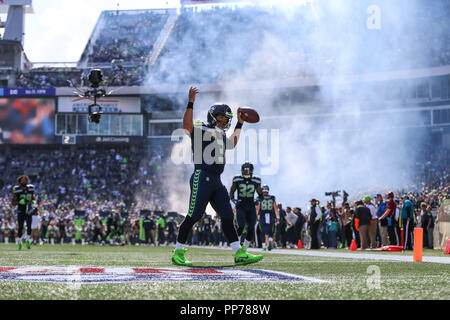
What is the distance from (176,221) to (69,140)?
51.9ft

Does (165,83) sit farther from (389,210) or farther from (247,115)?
(247,115)

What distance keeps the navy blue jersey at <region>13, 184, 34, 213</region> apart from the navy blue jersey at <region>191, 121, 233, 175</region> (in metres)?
7.49

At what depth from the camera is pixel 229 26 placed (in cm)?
4328

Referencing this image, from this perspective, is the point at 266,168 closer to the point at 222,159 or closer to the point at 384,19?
the point at 384,19

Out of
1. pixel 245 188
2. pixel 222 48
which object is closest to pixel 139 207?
pixel 222 48

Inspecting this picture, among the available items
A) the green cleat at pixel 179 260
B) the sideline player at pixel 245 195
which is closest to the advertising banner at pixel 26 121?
the sideline player at pixel 245 195

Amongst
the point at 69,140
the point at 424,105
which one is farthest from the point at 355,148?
the point at 69,140

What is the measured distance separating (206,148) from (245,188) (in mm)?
4734

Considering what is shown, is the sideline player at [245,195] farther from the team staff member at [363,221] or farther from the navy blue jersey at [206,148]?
the team staff member at [363,221]

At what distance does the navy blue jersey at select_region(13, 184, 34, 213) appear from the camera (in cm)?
1309

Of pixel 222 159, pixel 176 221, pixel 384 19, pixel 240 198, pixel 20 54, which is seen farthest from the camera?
pixel 20 54

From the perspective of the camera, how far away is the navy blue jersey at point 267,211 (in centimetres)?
1430

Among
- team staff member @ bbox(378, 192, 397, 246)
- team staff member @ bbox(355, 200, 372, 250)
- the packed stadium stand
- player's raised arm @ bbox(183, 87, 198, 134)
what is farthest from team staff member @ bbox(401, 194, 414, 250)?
the packed stadium stand

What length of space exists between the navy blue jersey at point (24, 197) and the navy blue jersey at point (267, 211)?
16.4 ft
